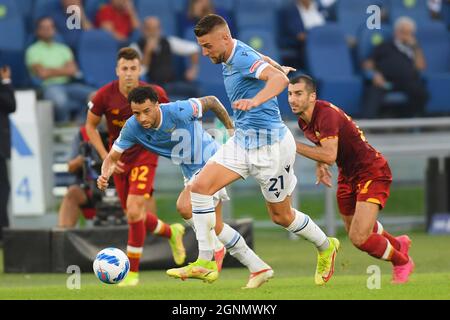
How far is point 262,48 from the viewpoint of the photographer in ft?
64.2

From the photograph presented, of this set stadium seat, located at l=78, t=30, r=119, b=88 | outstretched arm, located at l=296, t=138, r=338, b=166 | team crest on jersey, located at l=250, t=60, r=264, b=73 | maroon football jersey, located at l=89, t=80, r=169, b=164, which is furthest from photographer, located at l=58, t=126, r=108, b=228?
team crest on jersey, located at l=250, t=60, r=264, b=73

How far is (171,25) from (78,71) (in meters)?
1.80

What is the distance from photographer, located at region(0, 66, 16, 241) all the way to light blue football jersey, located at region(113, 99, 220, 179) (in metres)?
4.08

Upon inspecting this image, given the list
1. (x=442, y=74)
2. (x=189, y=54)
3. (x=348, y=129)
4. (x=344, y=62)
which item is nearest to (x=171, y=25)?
(x=189, y=54)

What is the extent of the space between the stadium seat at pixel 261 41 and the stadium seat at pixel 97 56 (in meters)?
2.02

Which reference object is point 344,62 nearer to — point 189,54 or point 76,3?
point 189,54

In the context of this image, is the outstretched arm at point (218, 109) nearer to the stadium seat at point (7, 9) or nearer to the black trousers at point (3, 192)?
the black trousers at point (3, 192)

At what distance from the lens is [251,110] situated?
10.7 metres

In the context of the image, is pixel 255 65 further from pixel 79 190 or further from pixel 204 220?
pixel 79 190

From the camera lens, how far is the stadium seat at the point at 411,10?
69.6 feet

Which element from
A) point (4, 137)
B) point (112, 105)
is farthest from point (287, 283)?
point (4, 137)

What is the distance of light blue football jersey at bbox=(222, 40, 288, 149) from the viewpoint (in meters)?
10.6
